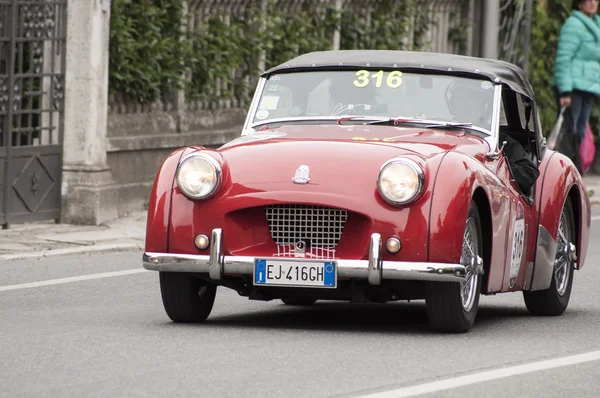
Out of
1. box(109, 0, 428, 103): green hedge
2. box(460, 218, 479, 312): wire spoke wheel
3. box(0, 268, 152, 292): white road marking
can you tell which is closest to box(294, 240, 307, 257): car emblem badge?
box(460, 218, 479, 312): wire spoke wheel

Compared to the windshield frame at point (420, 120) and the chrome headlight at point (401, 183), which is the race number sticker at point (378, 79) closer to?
the windshield frame at point (420, 120)

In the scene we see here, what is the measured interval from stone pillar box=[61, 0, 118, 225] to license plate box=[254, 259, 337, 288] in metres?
6.94

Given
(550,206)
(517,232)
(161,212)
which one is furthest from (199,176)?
(550,206)

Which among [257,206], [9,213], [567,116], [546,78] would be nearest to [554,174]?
[257,206]

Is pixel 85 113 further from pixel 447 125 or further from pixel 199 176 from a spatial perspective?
pixel 199 176

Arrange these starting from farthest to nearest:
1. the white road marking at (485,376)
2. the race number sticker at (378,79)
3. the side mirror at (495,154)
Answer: the race number sticker at (378,79) → the side mirror at (495,154) → the white road marking at (485,376)

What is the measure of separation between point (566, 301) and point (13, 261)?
4.35 meters

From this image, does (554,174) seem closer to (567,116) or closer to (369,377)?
(369,377)

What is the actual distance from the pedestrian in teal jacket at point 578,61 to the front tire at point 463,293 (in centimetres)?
1064

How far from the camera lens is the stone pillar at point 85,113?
15.0 meters

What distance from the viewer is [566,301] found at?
10.2m

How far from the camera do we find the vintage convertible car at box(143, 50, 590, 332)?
8141mm

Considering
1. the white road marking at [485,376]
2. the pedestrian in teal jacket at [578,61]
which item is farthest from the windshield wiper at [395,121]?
the pedestrian in teal jacket at [578,61]

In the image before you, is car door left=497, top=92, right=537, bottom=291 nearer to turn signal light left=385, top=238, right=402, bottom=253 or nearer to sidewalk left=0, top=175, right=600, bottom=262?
turn signal light left=385, top=238, right=402, bottom=253
